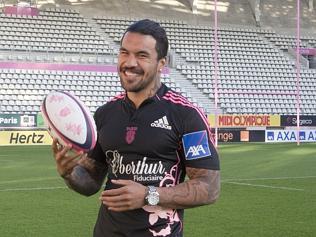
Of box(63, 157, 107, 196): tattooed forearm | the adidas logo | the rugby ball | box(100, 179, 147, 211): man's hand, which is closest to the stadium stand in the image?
box(63, 157, 107, 196): tattooed forearm

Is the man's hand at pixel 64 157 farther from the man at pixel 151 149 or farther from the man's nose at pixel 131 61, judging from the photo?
the man's nose at pixel 131 61

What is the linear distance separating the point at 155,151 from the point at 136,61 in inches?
15.3

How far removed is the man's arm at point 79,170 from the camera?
275 cm

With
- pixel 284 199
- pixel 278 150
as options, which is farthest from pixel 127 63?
pixel 278 150

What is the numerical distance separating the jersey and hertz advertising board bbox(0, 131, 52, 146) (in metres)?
20.7

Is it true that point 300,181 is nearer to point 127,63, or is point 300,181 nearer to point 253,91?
point 127,63

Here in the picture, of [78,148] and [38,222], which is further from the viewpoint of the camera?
[38,222]

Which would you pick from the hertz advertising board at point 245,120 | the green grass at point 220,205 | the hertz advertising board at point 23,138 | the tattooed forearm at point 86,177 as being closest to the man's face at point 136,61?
the tattooed forearm at point 86,177

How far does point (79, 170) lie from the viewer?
118 inches

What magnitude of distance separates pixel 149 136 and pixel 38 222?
5.42 m

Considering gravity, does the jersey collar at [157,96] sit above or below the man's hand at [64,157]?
above

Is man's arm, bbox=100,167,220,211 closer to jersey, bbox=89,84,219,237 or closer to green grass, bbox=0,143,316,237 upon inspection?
jersey, bbox=89,84,219,237

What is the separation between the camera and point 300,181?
1288cm

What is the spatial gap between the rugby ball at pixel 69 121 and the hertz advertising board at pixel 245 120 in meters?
23.9
